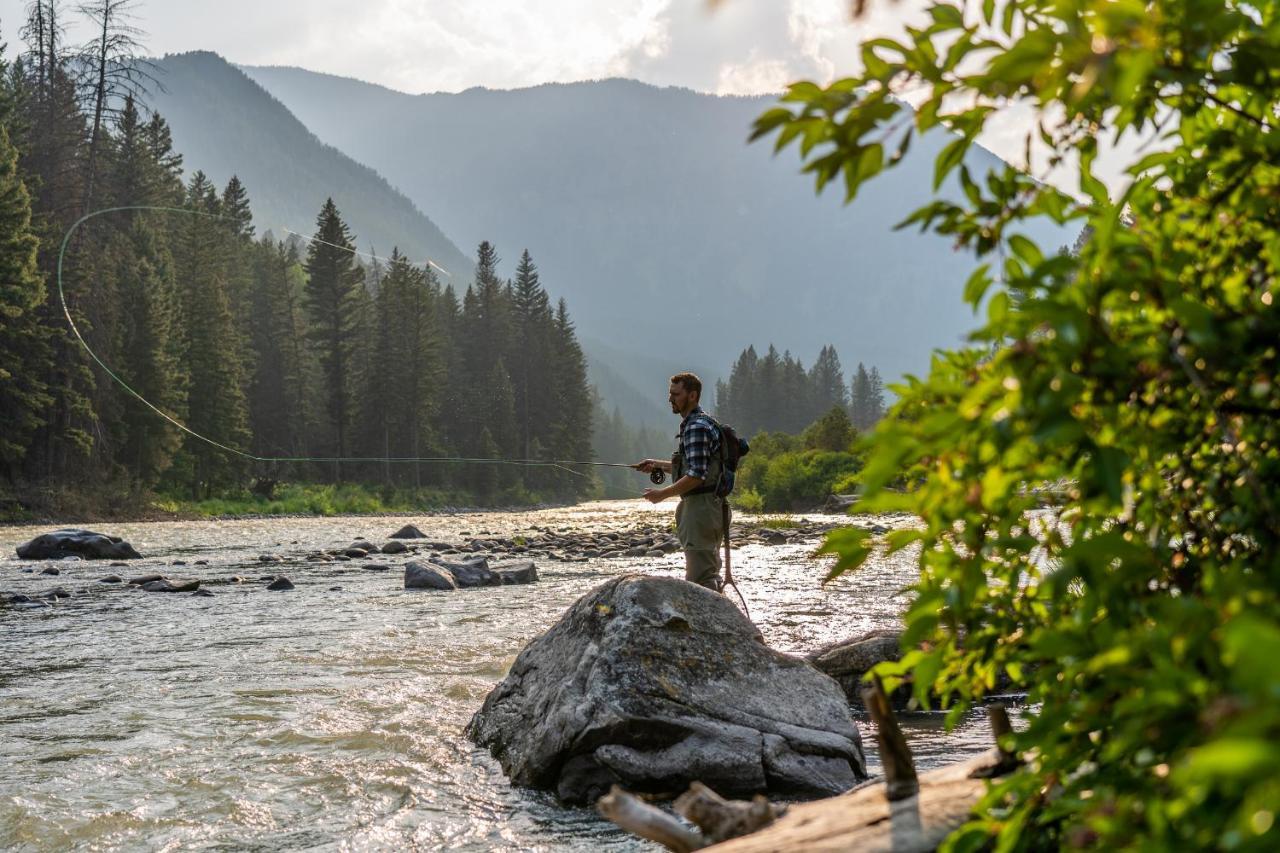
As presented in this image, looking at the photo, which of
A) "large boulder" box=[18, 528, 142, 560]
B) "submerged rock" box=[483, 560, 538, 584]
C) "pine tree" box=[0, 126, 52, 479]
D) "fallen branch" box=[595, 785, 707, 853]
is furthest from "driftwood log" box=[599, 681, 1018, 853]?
"pine tree" box=[0, 126, 52, 479]

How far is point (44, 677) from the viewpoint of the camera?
8781 millimetres

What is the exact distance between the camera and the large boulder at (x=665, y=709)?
214 inches

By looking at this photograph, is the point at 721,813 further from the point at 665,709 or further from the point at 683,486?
the point at 683,486

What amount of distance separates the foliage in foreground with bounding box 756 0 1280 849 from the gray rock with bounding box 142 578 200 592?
1531 centimetres

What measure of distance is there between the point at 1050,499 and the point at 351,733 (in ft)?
19.2

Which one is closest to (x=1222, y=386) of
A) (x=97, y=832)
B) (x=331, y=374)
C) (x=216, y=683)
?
(x=97, y=832)

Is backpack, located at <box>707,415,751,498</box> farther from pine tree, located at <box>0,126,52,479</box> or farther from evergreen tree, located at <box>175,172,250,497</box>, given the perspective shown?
evergreen tree, located at <box>175,172,250,497</box>

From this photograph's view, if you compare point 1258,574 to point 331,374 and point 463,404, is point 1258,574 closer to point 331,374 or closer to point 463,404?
point 331,374

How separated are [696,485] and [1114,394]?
6.64m

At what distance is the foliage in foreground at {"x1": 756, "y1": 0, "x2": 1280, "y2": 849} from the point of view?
125cm

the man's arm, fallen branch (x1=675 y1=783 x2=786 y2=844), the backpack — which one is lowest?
fallen branch (x1=675 y1=783 x2=786 y2=844)

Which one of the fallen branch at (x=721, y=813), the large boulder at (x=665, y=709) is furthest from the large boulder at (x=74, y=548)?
the fallen branch at (x=721, y=813)

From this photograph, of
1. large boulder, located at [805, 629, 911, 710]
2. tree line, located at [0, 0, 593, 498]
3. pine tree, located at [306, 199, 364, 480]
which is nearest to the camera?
large boulder, located at [805, 629, 911, 710]

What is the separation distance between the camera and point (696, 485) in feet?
26.6
